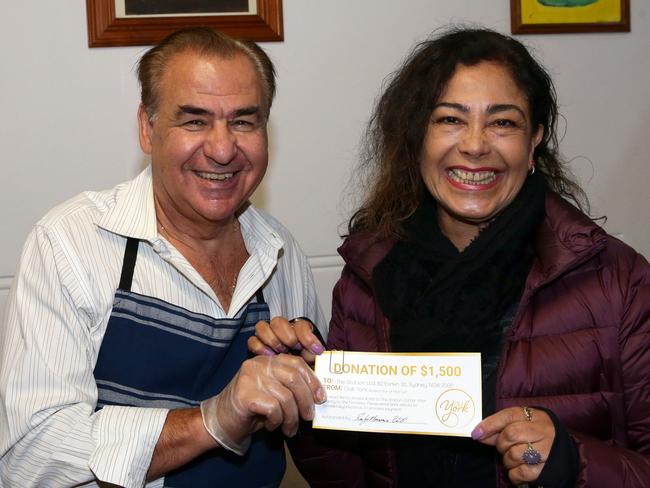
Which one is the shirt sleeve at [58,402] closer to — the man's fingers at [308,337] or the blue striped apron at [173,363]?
the blue striped apron at [173,363]

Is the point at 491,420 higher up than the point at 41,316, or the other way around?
the point at 41,316

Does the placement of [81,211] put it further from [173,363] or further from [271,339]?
[271,339]

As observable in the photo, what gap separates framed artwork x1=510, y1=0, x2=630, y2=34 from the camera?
3205mm

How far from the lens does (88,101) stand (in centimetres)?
298

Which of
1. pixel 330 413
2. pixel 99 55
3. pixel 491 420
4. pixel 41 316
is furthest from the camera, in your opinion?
pixel 99 55

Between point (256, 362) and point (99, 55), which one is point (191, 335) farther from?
point (99, 55)

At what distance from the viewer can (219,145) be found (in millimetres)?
1979

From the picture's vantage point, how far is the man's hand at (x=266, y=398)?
172 cm

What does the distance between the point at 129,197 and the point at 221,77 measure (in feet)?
1.30

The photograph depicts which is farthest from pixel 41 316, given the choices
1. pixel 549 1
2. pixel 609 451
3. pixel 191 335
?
pixel 549 1

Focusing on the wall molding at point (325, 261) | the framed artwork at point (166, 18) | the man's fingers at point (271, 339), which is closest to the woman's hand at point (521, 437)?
the man's fingers at point (271, 339)

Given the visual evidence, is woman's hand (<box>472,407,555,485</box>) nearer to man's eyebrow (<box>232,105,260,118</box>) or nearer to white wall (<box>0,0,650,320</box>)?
man's eyebrow (<box>232,105,260,118</box>)

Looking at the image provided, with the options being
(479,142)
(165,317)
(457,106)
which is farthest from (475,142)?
(165,317)
